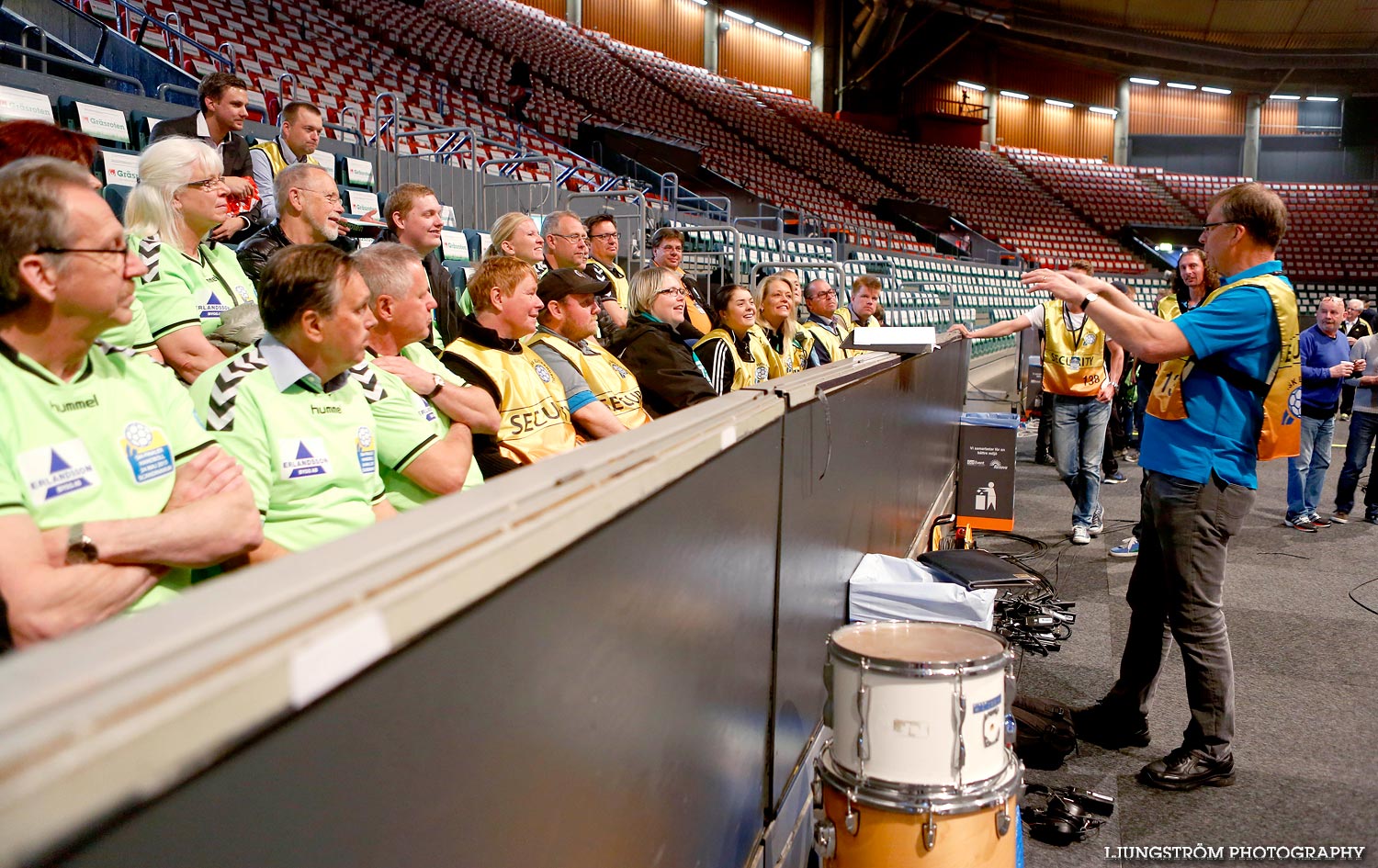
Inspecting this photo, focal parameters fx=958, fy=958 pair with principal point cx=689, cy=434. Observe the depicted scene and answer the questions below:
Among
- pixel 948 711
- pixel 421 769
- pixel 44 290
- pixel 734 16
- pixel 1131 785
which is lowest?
pixel 1131 785

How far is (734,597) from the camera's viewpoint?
1626 millimetres

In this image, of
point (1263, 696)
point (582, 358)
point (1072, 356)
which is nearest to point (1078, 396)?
point (1072, 356)

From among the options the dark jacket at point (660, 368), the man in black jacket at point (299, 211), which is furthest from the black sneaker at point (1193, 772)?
the man in black jacket at point (299, 211)

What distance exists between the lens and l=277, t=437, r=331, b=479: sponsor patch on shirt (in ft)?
5.45

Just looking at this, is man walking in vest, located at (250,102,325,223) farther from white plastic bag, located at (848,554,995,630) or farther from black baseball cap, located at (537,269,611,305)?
white plastic bag, located at (848,554,995,630)

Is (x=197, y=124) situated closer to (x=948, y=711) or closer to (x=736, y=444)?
(x=736, y=444)

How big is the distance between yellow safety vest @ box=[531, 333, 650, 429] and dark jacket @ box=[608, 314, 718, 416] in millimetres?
178

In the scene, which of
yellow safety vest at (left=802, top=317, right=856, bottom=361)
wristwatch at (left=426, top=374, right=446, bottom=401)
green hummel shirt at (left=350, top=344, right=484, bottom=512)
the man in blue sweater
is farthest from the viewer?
the man in blue sweater

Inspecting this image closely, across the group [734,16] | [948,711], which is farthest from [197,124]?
[734,16]

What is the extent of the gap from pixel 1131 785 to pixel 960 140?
2800cm

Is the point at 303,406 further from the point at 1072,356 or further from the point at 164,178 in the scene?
the point at 1072,356

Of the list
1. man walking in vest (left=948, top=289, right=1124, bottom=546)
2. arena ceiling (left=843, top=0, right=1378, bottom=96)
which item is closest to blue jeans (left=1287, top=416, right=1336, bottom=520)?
man walking in vest (left=948, top=289, right=1124, bottom=546)

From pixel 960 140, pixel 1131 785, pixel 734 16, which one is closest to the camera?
pixel 1131 785

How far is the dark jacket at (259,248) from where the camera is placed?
2881 mm
